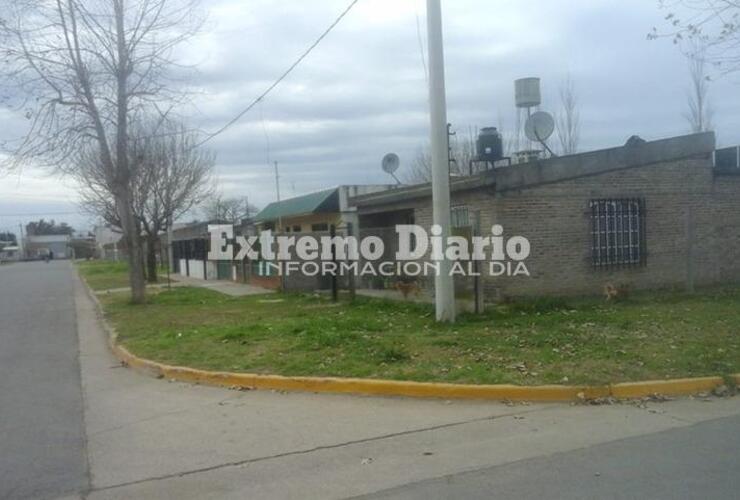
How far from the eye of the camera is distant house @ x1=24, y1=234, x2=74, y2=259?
12244 cm

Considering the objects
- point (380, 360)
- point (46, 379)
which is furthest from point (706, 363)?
point (46, 379)

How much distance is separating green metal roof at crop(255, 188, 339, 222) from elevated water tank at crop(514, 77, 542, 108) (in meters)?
8.96

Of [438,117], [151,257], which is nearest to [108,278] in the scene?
[151,257]

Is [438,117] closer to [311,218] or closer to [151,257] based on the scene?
[311,218]

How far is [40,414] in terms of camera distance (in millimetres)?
7344

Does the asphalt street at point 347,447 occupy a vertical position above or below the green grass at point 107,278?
below

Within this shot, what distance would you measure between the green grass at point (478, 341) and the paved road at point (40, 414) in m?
1.26

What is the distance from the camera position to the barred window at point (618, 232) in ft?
47.8

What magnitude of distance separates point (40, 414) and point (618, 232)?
11.9 meters

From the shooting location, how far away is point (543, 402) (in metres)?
7.04

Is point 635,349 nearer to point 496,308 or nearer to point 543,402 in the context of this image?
point 543,402

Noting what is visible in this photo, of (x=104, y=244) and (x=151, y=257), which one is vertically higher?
(x=104, y=244)

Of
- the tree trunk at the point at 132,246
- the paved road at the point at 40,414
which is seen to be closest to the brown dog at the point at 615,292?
the paved road at the point at 40,414

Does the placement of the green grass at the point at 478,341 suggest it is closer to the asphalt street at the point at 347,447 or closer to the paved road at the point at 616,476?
the asphalt street at the point at 347,447
